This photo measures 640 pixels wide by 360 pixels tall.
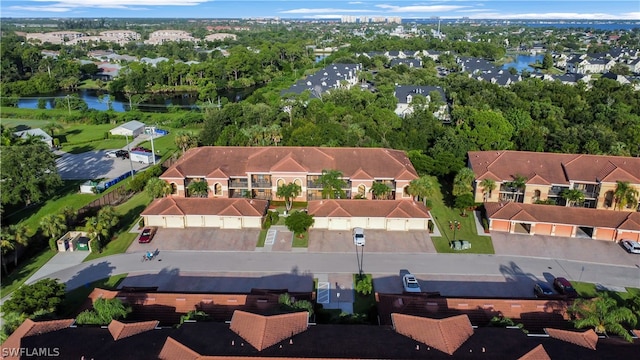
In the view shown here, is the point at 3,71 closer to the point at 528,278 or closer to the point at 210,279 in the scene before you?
the point at 210,279

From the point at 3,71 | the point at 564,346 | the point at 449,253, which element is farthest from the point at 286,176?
the point at 3,71

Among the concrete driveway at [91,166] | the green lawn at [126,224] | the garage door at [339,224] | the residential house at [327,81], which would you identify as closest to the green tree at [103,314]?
the green lawn at [126,224]

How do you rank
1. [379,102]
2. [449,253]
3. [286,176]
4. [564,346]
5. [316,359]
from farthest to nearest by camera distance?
[379,102]
[286,176]
[449,253]
[564,346]
[316,359]

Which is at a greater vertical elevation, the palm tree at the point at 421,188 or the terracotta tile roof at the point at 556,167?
the terracotta tile roof at the point at 556,167

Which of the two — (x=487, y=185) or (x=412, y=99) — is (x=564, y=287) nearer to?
(x=487, y=185)

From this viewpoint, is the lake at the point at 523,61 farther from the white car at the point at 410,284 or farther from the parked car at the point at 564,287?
the white car at the point at 410,284

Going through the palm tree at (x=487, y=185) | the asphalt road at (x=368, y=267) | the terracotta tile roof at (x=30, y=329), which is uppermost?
the palm tree at (x=487, y=185)
